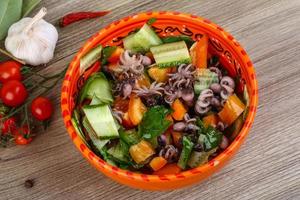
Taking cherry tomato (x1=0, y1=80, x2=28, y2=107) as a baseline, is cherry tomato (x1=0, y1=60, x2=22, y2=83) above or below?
above

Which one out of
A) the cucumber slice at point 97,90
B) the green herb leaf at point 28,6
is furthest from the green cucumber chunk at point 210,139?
the green herb leaf at point 28,6

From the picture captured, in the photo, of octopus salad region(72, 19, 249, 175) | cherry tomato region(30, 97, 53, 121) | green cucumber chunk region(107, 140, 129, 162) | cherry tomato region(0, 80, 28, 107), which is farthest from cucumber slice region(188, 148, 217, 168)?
cherry tomato region(0, 80, 28, 107)

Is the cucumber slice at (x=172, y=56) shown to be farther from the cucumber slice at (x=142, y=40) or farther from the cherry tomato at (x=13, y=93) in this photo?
the cherry tomato at (x=13, y=93)

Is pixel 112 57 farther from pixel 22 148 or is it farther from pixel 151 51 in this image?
pixel 22 148

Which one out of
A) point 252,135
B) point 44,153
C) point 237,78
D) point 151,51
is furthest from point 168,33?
point 44,153

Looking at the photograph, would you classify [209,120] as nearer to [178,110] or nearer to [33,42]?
[178,110]

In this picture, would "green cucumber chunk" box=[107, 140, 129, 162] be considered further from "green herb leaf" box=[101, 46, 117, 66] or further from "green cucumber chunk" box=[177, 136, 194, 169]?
"green herb leaf" box=[101, 46, 117, 66]

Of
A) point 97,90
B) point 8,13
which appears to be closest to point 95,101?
point 97,90

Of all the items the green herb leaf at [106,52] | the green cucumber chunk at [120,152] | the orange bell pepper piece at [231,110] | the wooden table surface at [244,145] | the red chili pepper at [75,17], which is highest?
the green herb leaf at [106,52]
